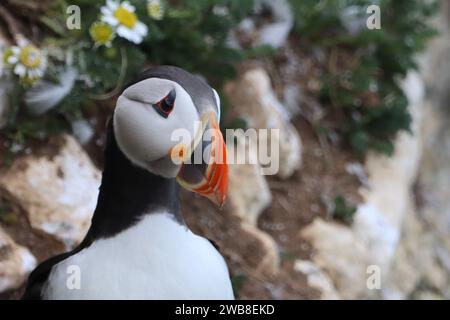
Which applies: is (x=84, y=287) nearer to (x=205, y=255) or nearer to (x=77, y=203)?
(x=205, y=255)

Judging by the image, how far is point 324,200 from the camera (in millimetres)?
4672

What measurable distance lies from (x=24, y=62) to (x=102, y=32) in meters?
0.38

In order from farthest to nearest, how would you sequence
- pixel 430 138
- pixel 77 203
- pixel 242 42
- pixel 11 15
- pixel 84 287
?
1. pixel 430 138
2. pixel 242 42
3. pixel 11 15
4. pixel 77 203
5. pixel 84 287

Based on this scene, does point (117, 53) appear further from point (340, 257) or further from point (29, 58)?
point (340, 257)

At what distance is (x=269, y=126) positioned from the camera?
456 cm

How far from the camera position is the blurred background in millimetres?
3502

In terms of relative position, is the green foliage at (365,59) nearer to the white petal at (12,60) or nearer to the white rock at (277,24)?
the white rock at (277,24)

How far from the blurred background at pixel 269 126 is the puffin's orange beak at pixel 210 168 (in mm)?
1151

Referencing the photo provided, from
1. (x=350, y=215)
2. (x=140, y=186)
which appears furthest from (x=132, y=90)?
(x=350, y=215)

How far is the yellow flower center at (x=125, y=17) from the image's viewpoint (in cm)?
369

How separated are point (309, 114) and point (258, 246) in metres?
1.47

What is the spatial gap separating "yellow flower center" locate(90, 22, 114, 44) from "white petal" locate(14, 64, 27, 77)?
1.22 feet

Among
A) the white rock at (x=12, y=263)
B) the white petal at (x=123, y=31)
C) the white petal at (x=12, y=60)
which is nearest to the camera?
the white rock at (x=12, y=263)


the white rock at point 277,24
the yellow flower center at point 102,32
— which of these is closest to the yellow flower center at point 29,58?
the yellow flower center at point 102,32
